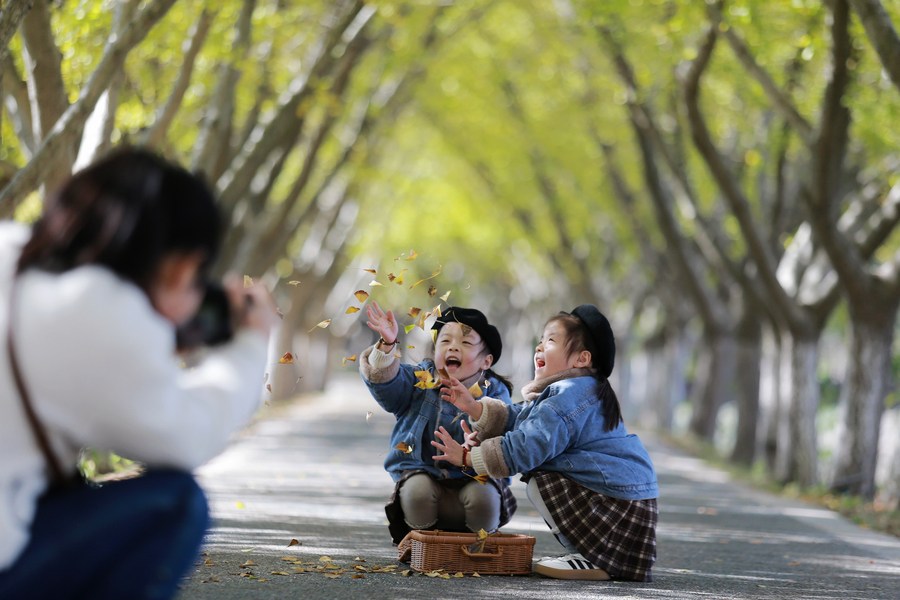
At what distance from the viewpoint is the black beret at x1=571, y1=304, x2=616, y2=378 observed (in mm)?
7059

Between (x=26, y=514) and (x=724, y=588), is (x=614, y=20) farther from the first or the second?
(x=26, y=514)

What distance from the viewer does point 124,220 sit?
3289 millimetres

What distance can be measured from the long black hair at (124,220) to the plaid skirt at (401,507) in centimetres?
424

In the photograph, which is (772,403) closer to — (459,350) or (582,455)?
(459,350)

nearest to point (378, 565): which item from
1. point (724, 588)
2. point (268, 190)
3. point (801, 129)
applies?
point (724, 588)

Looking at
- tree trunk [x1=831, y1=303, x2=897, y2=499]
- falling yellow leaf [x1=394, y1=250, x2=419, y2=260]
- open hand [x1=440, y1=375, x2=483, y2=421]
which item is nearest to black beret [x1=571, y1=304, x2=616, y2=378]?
open hand [x1=440, y1=375, x2=483, y2=421]

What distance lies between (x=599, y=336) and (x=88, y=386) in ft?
13.7

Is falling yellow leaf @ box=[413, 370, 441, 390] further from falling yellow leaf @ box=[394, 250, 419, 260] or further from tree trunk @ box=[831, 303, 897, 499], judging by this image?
tree trunk @ box=[831, 303, 897, 499]

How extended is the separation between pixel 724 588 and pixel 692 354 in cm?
4594

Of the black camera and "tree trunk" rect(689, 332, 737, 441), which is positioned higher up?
"tree trunk" rect(689, 332, 737, 441)

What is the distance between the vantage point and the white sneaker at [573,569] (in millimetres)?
7004

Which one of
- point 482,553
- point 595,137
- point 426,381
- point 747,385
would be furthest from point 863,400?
point 595,137

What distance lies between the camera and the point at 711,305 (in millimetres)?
24453

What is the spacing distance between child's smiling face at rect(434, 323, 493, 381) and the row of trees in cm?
42
